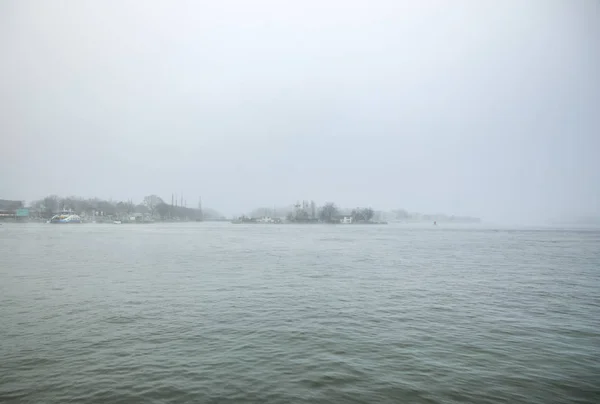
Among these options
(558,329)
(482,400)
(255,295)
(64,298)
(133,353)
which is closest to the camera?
(482,400)

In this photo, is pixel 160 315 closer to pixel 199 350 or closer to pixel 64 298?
pixel 199 350

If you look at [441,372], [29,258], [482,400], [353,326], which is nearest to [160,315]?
[353,326]

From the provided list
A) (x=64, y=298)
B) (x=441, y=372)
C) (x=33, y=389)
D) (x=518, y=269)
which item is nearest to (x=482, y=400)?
(x=441, y=372)

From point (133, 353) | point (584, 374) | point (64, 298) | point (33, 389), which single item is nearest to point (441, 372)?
point (584, 374)

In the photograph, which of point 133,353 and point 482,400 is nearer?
point 482,400

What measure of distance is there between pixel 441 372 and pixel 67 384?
38.2 ft

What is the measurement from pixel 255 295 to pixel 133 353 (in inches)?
425

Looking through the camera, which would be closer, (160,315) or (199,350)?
(199,350)

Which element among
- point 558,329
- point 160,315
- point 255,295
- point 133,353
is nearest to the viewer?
point 133,353

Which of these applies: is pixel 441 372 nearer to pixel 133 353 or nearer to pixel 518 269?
pixel 133 353

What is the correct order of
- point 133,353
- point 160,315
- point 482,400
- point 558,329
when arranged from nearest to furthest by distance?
point 482,400 < point 133,353 < point 558,329 < point 160,315

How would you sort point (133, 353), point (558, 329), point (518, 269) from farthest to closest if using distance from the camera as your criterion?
point (518, 269)
point (558, 329)
point (133, 353)

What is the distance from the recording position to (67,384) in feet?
35.6

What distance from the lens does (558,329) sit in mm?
17109
